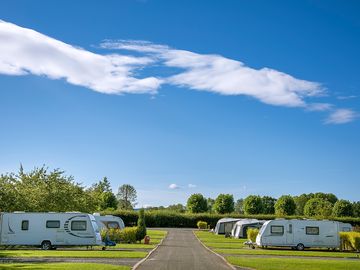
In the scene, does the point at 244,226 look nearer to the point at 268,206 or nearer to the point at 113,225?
the point at 113,225

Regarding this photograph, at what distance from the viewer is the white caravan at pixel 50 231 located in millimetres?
34625

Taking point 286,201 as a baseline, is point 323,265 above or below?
below

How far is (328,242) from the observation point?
3956cm

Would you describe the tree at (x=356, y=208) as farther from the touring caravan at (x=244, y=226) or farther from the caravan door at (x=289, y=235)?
the caravan door at (x=289, y=235)

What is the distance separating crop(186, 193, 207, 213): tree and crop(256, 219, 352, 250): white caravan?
6629cm

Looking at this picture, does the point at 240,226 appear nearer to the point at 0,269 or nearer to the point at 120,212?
the point at 120,212

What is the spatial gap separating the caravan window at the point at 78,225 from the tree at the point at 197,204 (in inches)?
2828

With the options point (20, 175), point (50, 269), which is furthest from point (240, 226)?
point (50, 269)

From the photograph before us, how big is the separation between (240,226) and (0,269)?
37.3 metres

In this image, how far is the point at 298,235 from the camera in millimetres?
39406

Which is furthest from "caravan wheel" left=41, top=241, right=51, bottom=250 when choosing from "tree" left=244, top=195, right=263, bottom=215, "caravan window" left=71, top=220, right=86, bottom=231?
"tree" left=244, top=195, right=263, bottom=215

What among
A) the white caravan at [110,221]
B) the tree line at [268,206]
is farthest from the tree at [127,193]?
the white caravan at [110,221]

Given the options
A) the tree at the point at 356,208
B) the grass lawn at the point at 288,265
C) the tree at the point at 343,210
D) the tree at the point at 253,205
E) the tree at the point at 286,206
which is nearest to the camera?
the grass lawn at the point at 288,265

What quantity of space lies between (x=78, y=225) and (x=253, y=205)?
69478mm
